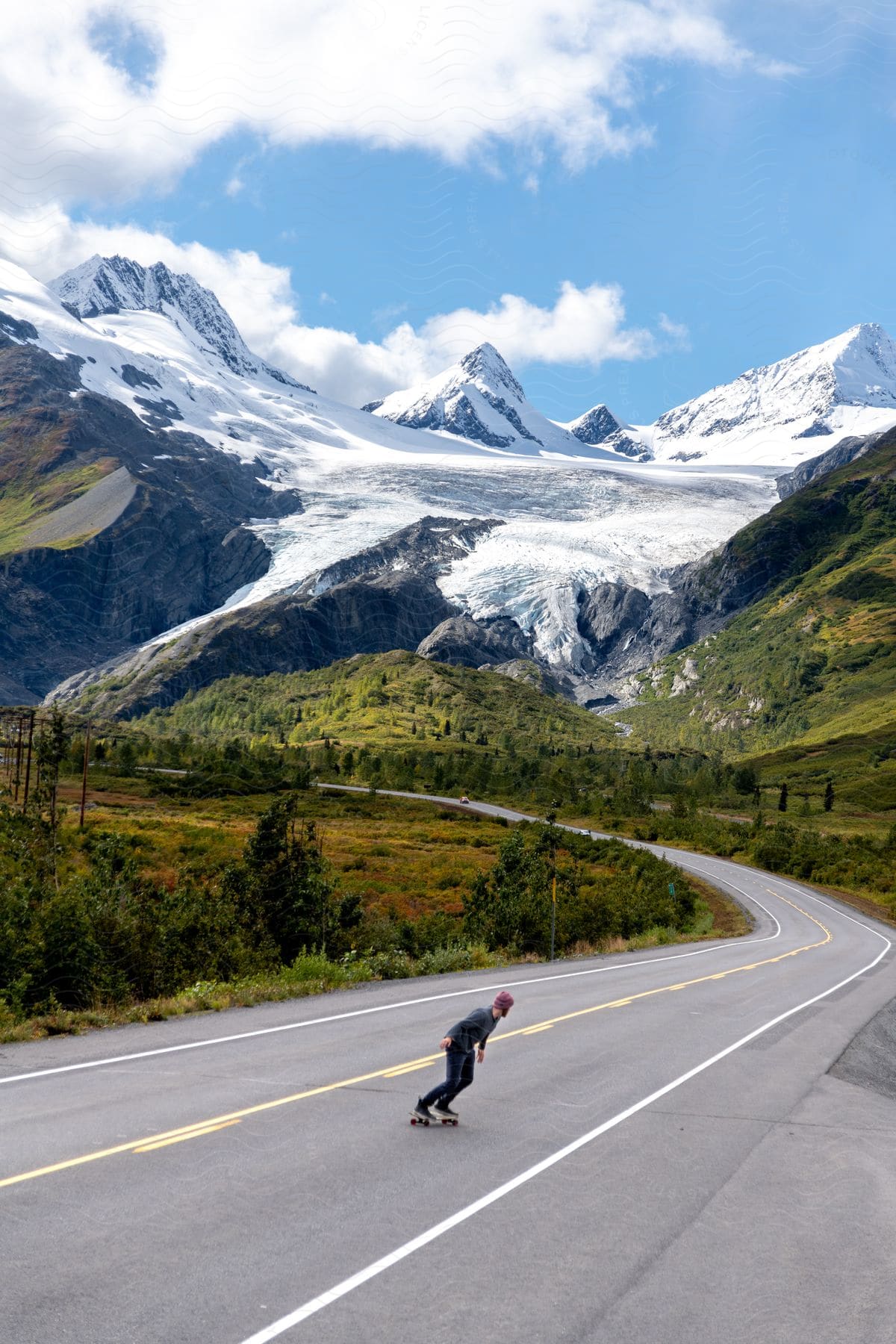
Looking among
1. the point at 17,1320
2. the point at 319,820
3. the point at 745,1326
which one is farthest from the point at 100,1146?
the point at 319,820

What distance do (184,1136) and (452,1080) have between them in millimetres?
3113

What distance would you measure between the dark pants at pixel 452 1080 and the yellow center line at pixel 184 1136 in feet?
7.44

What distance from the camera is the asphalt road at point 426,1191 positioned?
716 cm

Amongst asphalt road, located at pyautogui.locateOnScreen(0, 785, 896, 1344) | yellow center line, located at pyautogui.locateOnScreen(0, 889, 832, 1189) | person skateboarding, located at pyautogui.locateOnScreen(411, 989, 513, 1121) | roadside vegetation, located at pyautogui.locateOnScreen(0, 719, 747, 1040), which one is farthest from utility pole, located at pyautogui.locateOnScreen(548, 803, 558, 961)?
person skateboarding, located at pyautogui.locateOnScreen(411, 989, 513, 1121)

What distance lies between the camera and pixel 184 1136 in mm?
10461

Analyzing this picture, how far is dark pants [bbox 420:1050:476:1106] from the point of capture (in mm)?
11805

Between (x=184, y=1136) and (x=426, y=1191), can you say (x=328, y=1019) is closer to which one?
(x=184, y=1136)

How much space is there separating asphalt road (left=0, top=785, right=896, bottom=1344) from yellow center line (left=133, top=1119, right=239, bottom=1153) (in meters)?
0.04

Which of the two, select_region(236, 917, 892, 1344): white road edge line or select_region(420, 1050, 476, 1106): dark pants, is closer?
select_region(236, 917, 892, 1344): white road edge line

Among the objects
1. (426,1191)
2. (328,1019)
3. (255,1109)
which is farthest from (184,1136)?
(328,1019)

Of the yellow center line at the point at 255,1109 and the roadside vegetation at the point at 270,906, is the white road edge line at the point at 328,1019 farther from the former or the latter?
the yellow center line at the point at 255,1109

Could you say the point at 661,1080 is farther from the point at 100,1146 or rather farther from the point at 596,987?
the point at 596,987

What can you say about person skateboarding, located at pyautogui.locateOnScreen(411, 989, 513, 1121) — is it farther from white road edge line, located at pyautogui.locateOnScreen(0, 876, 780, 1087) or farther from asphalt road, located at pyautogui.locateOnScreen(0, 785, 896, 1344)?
white road edge line, located at pyautogui.locateOnScreen(0, 876, 780, 1087)

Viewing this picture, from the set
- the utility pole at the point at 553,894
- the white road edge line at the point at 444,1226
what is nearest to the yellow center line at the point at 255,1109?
the white road edge line at the point at 444,1226
